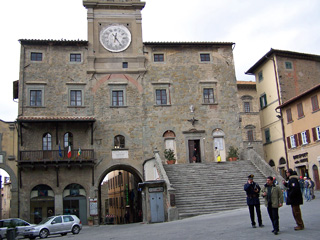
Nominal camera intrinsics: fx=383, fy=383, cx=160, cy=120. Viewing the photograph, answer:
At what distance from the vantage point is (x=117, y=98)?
3184cm

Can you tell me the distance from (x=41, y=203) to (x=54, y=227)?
9.23 meters

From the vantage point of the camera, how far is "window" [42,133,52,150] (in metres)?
30.0

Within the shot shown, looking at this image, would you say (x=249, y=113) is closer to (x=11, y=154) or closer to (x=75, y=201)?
(x=75, y=201)

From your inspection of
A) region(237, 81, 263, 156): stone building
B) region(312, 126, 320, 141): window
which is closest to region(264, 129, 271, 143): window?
region(237, 81, 263, 156): stone building

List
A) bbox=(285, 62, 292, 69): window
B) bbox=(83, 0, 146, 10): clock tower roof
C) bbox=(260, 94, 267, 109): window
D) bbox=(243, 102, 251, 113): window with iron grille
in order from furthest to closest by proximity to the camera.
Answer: bbox=(243, 102, 251, 113): window with iron grille, bbox=(260, 94, 267, 109): window, bbox=(285, 62, 292, 69): window, bbox=(83, 0, 146, 10): clock tower roof

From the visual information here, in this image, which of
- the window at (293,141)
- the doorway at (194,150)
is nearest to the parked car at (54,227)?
the doorway at (194,150)

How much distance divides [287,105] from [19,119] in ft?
74.2

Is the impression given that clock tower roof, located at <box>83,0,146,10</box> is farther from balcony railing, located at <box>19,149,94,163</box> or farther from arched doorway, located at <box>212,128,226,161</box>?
arched doorway, located at <box>212,128,226,161</box>

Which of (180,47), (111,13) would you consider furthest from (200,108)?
(111,13)

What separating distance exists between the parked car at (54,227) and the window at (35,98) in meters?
12.3

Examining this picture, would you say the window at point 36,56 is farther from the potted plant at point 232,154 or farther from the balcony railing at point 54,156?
the potted plant at point 232,154

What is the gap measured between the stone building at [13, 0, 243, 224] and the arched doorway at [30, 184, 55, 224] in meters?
0.07

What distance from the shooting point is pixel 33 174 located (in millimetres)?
29203

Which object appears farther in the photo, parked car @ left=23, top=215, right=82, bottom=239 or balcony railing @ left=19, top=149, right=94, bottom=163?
balcony railing @ left=19, top=149, right=94, bottom=163
